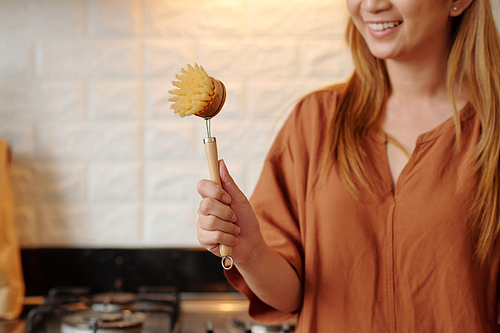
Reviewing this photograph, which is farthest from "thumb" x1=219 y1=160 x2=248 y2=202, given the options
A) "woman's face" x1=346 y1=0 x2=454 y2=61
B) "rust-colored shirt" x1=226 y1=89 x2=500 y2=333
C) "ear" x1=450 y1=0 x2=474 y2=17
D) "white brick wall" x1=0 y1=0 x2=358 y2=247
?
"white brick wall" x1=0 y1=0 x2=358 y2=247

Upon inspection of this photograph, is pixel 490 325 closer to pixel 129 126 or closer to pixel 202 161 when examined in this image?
pixel 202 161

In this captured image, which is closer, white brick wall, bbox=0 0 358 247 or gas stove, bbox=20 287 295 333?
gas stove, bbox=20 287 295 333

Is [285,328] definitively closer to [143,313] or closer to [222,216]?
[143,313]

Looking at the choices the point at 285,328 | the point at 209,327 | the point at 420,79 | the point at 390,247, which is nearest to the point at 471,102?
the point at 420,79

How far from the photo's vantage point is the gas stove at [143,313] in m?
1.18

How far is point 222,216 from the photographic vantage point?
69 centimetres

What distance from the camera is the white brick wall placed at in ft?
4.57

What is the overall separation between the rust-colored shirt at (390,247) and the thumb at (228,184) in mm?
217

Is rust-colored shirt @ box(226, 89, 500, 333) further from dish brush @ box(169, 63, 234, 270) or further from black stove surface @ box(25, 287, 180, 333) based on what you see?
black stove surface @ box(25, 287, 180, 333)

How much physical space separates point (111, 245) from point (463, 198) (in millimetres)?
986

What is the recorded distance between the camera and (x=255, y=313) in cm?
96

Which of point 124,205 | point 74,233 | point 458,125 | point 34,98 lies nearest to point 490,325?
point 458,125

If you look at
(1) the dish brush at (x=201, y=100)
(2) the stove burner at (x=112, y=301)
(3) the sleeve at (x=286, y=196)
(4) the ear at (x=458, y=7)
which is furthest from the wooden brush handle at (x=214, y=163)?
(2) the stove burner at (x=112, y=301)

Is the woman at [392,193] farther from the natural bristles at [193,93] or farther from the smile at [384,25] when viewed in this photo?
the natural bristles at [193,93]
